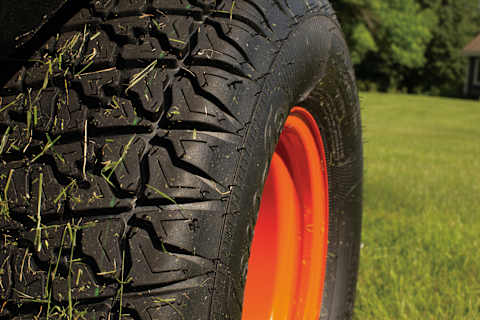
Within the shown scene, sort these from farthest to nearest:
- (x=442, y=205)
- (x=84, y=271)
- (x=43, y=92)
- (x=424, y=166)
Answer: (x=424, y=166), (x=442, y=205), (x=43, y=92), (x=84, y=271)

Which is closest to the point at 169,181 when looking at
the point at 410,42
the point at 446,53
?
the point at 410,42

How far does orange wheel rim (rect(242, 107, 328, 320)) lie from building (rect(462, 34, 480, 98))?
34177 millimetres

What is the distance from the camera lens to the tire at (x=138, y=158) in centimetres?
83

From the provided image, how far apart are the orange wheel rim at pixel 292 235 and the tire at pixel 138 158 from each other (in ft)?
1.51

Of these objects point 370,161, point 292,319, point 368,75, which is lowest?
point 368,75

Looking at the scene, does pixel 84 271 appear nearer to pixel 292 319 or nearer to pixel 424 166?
pixel 292 319

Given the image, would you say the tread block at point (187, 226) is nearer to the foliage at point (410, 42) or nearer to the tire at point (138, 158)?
the tire at point (138, 158)

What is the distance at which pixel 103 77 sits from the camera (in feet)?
3.01

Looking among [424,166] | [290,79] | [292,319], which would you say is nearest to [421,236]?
[292,319]

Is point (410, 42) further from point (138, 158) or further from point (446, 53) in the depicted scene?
point (138, 158)

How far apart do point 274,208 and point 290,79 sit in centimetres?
53

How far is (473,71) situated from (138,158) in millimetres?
36176

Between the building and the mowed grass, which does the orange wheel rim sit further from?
the building

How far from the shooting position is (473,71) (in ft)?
109
